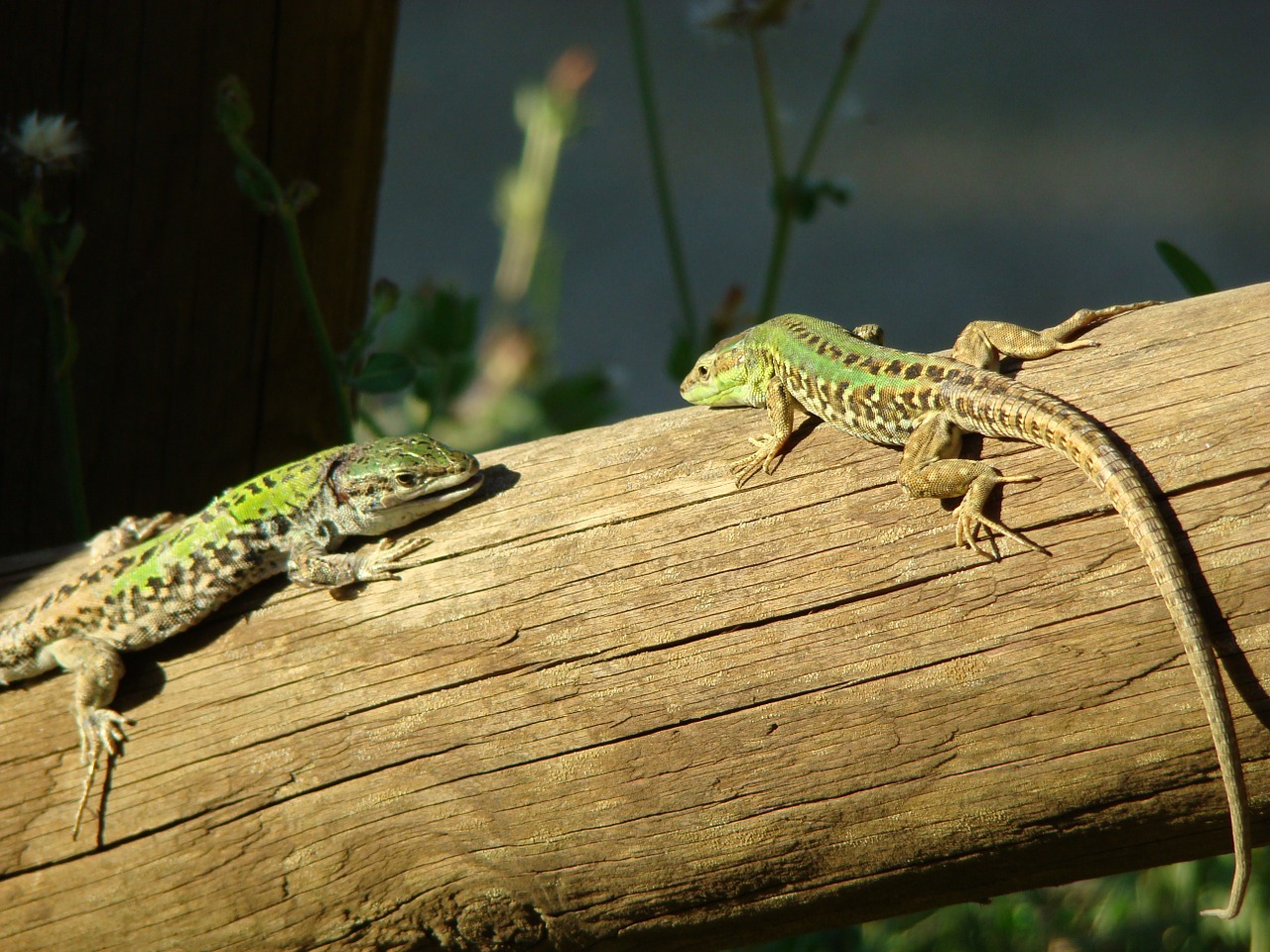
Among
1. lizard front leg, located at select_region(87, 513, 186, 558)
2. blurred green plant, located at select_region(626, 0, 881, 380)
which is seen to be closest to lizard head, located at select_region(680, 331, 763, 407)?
blurred green plant, located at select_region(626, 0, 881, 380)

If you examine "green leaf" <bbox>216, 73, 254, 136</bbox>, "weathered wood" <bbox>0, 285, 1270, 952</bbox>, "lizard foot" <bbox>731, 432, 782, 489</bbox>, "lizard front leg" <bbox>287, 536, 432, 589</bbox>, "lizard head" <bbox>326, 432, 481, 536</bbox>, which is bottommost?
"weathered wood" <bbox>0, 285, 1270, 952</bbox>

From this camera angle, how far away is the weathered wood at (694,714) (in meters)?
2.33

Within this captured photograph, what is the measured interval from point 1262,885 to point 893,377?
270 centimetres

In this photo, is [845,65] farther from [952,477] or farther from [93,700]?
[93,700]

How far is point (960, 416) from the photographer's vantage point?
9.18 feet

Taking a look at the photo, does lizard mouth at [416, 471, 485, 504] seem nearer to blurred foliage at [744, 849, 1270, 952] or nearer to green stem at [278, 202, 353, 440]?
green stem at [278, 202, 353, 440]

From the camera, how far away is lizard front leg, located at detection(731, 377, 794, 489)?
2.81m

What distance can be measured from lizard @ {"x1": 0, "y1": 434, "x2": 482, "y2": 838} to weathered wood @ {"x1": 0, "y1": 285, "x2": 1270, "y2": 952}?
0.29 ft

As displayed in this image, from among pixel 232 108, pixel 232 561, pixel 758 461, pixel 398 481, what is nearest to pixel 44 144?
pixel 232 108

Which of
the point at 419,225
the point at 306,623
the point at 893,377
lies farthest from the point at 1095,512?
the point at 419,225

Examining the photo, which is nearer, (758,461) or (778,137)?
(758,461)

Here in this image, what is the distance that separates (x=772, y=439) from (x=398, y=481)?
3.38 feet

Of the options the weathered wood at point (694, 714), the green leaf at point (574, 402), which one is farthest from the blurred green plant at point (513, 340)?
the weathered wood at point (694, 714)

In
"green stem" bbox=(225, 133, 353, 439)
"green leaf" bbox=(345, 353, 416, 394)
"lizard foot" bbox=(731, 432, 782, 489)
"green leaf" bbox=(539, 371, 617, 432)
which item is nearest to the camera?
"lizard foot" bbox=(731, 432, 782, 489)
